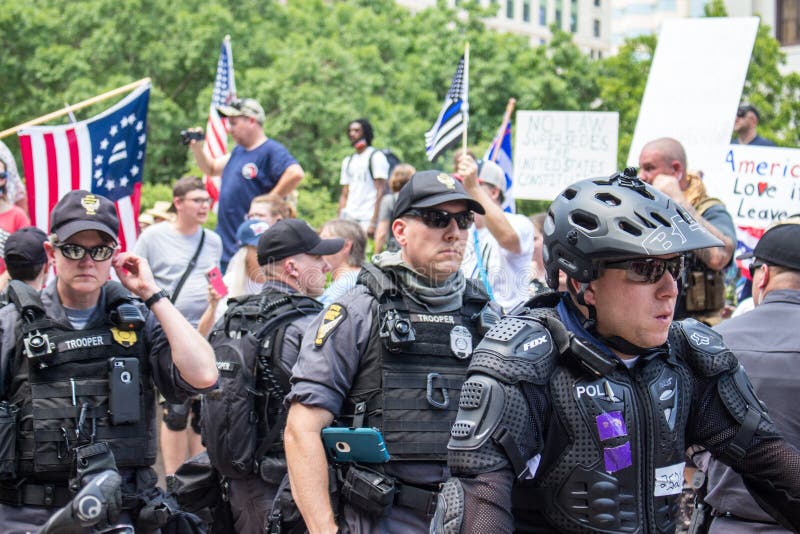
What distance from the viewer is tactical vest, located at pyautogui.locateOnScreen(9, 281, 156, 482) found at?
188 inches

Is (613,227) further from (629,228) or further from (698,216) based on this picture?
(698,216)

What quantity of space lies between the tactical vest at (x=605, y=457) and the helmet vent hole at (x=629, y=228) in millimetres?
374

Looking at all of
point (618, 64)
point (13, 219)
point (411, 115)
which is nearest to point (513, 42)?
point (618, 64)

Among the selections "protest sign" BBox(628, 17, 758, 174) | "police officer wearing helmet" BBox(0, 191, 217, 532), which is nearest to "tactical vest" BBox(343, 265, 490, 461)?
"police officer wearing helmet" BBox(0, 191, 217, 532)

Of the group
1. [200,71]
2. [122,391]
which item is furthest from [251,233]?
[200,71]

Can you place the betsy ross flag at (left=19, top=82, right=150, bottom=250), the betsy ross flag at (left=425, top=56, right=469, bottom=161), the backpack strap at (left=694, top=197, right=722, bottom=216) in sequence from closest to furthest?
the backpack strap at (left=694, top=197, right=722, bottom=216)
the betsy ross flag at (left=19, top=82, right=150, bottom=250)
the betsy ross flag at (left=425, top=56, right=469, bottom=161)

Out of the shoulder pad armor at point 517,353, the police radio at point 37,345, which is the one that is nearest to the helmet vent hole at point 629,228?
the shoulder pad armor at point 517,353

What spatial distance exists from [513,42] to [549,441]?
4087 cm

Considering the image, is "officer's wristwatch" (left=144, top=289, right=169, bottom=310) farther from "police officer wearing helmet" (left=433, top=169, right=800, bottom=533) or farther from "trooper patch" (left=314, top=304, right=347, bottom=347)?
"police officer wearing helmet" (left=433, top=169, right=800, bottom=533)

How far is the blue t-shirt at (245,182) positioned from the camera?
1009cm

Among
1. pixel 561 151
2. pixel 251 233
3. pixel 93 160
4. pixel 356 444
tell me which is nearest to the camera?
pixel 356 444

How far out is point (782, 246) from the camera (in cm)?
465

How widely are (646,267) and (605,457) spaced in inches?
21.6

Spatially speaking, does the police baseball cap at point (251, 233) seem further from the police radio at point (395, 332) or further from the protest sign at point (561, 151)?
the protest sign at point (561, 151)
